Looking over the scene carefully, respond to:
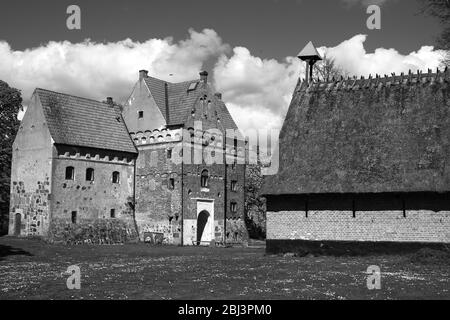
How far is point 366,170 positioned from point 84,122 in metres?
24.0

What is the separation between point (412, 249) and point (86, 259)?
15.3 meters

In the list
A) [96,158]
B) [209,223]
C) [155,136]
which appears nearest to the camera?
[96,158]

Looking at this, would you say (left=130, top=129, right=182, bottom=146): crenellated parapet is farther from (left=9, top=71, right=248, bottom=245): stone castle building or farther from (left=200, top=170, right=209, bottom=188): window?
(left=200, top=170, right=209, bottom=188): window

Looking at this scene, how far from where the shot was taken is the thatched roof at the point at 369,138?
1038 inches

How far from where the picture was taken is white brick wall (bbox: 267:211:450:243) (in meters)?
25.6

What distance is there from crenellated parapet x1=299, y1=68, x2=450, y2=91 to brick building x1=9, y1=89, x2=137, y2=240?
17.9 metres

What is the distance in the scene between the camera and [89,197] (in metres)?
Result: 41.6

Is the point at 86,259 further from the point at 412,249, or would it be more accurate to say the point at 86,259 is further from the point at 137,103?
the point at 137,103

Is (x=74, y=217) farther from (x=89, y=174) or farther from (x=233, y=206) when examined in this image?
(x=233, y=206)

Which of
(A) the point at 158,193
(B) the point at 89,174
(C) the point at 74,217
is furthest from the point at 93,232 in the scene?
(A) the point at 158,193

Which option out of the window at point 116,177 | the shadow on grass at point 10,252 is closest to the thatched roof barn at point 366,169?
the shadow on grass at point 10,252

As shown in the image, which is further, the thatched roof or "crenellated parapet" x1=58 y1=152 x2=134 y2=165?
"crenellated parapet" x1=58 y1=152 x2=134 y2=165

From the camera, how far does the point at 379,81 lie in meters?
30.0

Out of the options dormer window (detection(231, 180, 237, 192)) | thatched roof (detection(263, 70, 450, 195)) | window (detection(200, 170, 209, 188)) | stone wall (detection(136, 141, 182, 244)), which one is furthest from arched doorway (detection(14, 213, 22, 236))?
thatched roof (detection(263, 70, 450, 195))
